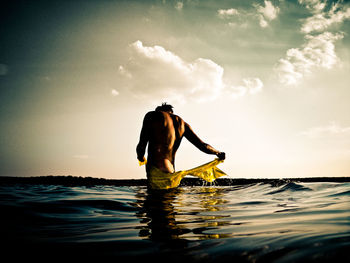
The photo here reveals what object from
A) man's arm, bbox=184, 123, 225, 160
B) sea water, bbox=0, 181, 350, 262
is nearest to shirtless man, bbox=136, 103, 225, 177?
man's arm, bbox=184, 123, 225, 160

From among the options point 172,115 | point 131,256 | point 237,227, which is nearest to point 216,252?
point 131,256

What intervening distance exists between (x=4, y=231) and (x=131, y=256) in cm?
118

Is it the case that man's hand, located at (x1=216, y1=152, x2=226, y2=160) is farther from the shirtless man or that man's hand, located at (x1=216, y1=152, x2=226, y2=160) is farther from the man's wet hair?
the man's wet hair

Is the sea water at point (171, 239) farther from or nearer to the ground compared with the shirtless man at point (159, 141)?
nearer to the ground

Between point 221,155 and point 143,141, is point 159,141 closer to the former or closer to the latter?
point 143,141

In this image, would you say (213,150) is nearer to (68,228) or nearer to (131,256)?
(68,228)

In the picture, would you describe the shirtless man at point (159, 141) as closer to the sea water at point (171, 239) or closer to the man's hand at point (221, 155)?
the man's hand at point (221, 155)

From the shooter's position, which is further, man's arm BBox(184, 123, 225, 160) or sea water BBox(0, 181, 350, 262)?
man's arm BBox(184, 123, 225, 160)

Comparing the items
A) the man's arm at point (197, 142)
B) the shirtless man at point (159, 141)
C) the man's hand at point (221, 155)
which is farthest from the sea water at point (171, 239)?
the man's arm at point (197, 142)

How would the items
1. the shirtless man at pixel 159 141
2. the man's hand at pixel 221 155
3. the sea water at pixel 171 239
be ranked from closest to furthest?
the sea water at pixel 171 239, the shirtless man at pixel 159 141, the man's hand at pixel 221 155

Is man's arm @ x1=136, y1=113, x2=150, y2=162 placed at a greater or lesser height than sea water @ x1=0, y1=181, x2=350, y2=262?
greater

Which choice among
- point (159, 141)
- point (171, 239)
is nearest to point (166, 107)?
point (159, 141)

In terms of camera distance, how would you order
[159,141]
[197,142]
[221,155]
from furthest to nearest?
[197,142], [221,155], [159,141]

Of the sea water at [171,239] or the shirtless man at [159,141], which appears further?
the shirtless man at [159,141]
